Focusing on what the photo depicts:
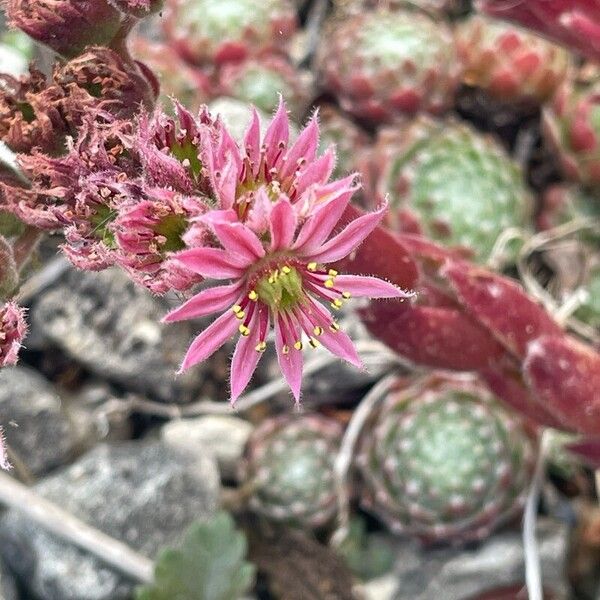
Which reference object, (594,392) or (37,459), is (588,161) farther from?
(37,459)

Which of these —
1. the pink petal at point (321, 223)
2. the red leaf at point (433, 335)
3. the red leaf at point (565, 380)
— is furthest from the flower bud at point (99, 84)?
the red leaf at point (565, 380)

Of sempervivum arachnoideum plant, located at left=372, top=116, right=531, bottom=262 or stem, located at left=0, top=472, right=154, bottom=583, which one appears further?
sempervivum arachnoideum plant, located at left=372, top=116, right=531, bottom=262

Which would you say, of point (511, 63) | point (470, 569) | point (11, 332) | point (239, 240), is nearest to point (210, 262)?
point (239, 240)

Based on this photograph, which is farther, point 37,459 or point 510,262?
point 510,262

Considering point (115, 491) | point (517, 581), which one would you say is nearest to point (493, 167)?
point (517, 581)

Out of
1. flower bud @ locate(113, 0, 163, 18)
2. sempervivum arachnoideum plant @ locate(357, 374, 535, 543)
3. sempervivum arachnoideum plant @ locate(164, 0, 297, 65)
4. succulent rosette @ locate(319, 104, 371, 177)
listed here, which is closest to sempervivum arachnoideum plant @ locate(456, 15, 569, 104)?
succulent rosette @ locate(319, 104, 371, 177)

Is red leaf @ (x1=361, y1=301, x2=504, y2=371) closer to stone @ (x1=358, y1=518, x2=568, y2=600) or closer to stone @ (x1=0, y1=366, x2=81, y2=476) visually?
stone @ (x1=358, y1=518, x2=568, y2=600)
